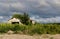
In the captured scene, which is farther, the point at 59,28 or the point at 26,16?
the point at 26,16

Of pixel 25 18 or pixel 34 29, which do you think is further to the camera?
pixel 25 18

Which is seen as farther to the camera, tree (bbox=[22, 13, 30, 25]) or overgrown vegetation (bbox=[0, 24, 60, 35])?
tree (bbox=[22, 13, 30, 25])

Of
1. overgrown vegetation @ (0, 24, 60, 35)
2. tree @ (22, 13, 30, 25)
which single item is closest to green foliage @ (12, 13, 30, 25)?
tree @ (22, 13, 30, 25)

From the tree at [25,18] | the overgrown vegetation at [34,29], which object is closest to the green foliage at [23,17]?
the tree at [25,18]

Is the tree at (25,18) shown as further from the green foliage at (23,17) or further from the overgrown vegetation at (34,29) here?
the overgrown vegetation at (34,29)

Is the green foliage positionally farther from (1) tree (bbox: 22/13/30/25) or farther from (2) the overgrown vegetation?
(2) the overgrown vegetation

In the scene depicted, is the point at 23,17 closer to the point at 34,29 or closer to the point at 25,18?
the point at 25,18

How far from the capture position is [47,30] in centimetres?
4162

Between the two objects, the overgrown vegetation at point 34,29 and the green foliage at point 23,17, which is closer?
the overgrown vegetation at point 34,29

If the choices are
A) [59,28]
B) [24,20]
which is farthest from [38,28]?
[24,20]

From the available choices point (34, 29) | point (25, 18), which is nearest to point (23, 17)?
point (25, 18)

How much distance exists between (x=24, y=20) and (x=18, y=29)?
69.2 ft

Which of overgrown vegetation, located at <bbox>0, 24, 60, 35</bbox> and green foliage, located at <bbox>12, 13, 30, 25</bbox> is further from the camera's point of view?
green foliage, located at <bbox>12, 13, 30, 25</bbox>

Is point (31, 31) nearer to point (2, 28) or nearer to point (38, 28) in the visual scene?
point (38, 28)
